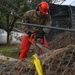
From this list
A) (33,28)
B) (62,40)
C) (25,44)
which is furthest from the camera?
(62,40)

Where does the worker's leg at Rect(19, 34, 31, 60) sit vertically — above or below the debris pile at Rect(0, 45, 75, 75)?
below

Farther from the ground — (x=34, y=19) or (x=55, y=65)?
(x=34, y=19)

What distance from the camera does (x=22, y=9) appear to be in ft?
54.6

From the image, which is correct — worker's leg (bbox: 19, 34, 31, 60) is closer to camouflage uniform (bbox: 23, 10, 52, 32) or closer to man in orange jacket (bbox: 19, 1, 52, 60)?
man in orange jacket (bbox: 19, 1, 52, 60)

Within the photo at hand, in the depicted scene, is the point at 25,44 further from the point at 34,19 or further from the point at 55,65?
the point at 55,65

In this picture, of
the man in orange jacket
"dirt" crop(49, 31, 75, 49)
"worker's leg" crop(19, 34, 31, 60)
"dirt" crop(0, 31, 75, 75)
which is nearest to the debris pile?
"dirt" crop(0, 31, 75, 75)

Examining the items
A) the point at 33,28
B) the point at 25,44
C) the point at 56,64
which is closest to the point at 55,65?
the point at 56,64

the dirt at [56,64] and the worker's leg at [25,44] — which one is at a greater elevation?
the dirt at [56,64]

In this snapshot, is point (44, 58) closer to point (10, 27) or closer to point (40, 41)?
point (40, 41)

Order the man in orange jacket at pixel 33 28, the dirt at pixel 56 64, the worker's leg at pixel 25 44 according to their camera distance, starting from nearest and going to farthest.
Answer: the dirt at pixel 56 64 < the man in orange jacket at pixel 33 28 < the worker's leg at pixel 25 44

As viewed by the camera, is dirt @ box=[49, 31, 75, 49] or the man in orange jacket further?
dirt @ box=[49, 31, 75, 49]

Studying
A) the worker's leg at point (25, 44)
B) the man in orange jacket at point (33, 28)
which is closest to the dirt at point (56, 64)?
the man in orange jacket at point (33, 28)

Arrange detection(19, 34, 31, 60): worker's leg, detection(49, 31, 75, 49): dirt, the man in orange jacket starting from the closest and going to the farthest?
the man in orange jacket < detection(19, 34, 31, 60): worker's leg < detection(49, 31, 75, 49): dirt

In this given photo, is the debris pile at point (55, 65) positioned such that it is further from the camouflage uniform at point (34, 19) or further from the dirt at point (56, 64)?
the camouflage uniform at point (34, 19)
